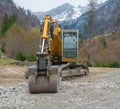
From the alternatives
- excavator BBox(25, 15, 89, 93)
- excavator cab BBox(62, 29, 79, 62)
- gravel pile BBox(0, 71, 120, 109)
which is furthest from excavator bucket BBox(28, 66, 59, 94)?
excavator cab BBox(62, 29, 79, 62)

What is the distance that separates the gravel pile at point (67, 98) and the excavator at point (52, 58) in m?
0.55

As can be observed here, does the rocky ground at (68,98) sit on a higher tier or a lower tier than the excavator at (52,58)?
lower

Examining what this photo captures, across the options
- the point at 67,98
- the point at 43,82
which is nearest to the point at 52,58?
the point at 43,82

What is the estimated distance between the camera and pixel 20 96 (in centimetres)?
1705

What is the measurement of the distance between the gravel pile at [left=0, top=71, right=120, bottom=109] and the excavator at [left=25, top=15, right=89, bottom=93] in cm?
55

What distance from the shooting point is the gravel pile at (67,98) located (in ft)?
47.7

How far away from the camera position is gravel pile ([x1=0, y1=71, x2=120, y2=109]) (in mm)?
14539

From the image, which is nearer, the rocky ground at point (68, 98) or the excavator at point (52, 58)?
the rocky ground at point (68, 98)

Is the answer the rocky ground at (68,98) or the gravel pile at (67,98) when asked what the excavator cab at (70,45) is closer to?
the rocky ground at (68,98)

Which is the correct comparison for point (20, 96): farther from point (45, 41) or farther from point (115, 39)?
point (115, 39)

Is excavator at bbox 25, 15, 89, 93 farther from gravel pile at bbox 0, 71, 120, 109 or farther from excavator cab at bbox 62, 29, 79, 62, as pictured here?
gravel pile at bbox 0, 71, 120, 109

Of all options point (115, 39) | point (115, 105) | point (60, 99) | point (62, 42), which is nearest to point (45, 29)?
point (62, 42)

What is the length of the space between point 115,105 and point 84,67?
12.9 m

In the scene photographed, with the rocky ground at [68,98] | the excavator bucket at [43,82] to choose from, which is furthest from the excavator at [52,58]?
the rocky ground at [68,98]
